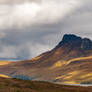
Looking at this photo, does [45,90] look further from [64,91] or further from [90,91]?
[90,91]

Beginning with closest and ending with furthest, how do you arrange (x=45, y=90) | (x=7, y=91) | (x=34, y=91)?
(x=7, y=91)
(x=34, y=91)
(x=45, y=90)

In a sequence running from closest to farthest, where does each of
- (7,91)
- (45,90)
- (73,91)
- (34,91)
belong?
(7,91) → (34,91) → (45,90) → (73,91)

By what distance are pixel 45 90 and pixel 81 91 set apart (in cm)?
1625

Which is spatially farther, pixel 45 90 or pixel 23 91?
pixel 45 90

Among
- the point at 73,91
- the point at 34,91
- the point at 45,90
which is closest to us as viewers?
the point at 34,91

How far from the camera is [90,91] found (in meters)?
101

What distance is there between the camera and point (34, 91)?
86375 mm

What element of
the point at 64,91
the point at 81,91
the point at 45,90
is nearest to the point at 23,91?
the point at 45,90

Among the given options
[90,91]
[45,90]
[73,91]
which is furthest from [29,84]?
[90,91]

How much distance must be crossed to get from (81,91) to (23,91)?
2855cm

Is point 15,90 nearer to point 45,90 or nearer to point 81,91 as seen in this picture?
point 45,90

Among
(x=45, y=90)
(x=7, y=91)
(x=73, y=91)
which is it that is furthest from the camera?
(x=73, y=91)

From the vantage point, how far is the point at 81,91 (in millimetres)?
99938

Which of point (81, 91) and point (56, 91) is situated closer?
point (56, 91)
